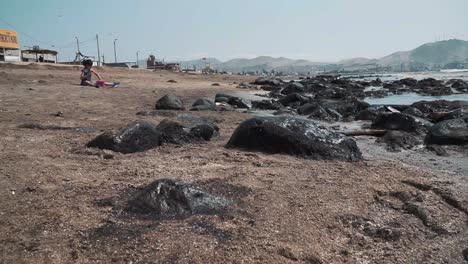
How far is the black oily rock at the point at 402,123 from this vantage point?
30.6 feet

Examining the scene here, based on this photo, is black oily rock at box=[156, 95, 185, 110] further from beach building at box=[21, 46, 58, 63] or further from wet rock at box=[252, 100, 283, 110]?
beach building at box=[21, 46, 58, 63]

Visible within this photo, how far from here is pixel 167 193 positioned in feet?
13.1

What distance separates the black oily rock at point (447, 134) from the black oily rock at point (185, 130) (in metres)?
4.48

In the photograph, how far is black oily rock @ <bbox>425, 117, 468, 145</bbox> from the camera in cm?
817

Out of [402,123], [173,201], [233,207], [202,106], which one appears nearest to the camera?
[173,201]

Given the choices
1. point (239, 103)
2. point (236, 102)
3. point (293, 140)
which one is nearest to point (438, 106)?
point (239, 103)

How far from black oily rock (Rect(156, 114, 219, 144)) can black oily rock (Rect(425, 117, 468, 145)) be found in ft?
14.7

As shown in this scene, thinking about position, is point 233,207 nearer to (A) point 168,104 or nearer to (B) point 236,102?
(A) point 168,104

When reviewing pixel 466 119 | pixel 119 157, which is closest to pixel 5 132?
pixel 119 157

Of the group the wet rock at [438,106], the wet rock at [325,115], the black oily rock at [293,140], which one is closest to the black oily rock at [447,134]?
the black oily rock at [293,140]

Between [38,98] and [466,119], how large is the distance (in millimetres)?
11313

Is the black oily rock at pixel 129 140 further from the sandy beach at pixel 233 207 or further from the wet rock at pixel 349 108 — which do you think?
the wet rock at pixel 349 108

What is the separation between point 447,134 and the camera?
828 centimetres

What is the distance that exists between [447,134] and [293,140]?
12.4ft
